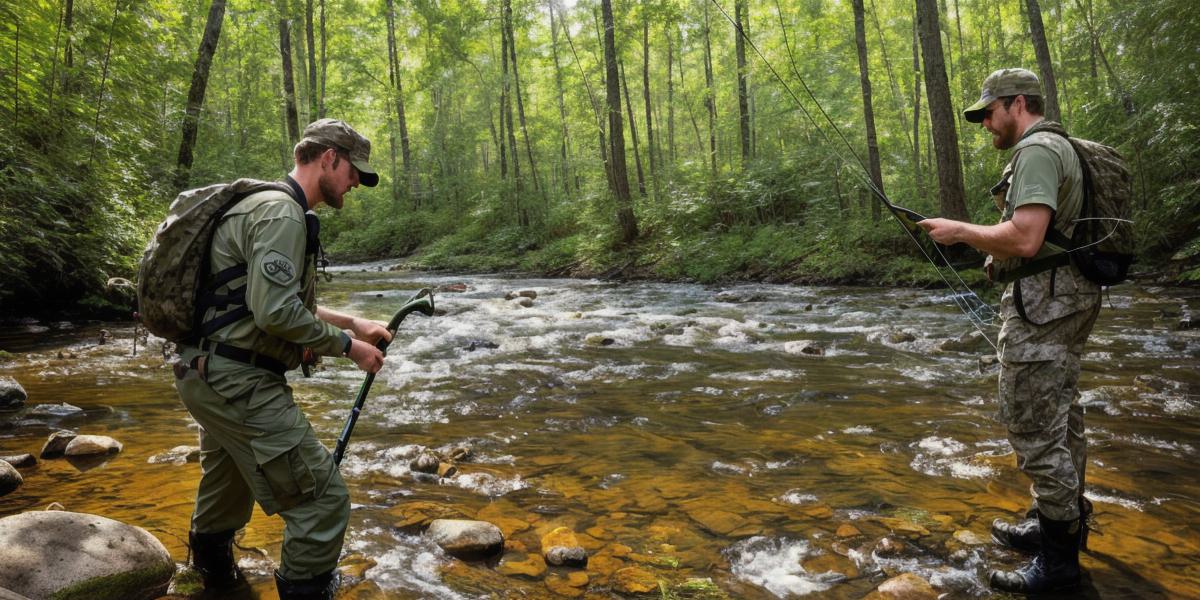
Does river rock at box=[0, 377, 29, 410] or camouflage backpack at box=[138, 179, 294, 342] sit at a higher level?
camouflage backpack at box=[138, 179, 294, 342]

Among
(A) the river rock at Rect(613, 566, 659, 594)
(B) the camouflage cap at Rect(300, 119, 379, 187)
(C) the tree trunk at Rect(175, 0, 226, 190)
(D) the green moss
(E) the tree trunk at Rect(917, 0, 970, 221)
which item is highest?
(C) the tree trunk at Rect(175, 0, 226, 190)

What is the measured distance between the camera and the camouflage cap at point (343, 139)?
293 centimetres

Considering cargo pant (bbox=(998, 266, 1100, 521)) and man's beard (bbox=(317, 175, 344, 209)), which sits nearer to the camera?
man's beard (bbox=(317, 175, 344, 209))

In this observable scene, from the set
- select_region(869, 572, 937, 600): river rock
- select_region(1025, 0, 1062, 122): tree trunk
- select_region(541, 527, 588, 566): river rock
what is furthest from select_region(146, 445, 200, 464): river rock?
select_region(1025, 0, 1062, 122): tree trunk

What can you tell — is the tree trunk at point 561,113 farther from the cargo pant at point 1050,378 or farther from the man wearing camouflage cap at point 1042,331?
the cargo pant at point 1050,378

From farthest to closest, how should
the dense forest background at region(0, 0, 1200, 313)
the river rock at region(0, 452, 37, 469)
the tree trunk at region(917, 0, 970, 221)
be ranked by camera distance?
1. the tree trunk at region(917, 0, 970, 221)
2. the dense forest background at region(0, 0, 1200, 313)
3. the river rock at region(0, 452, 37, 469)

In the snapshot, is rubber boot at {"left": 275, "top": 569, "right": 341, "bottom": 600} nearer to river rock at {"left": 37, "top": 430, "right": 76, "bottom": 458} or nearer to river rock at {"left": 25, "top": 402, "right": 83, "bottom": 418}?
river rock at {"left": 37, "top": 430, "right": 76, "bottom": 458}

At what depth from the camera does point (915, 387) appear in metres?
6.95

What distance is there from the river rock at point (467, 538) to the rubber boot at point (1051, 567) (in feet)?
8.53

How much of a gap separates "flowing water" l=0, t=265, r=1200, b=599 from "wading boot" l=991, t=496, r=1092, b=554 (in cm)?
13

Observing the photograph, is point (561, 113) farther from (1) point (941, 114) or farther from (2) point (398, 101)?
(1) point (941, 114)

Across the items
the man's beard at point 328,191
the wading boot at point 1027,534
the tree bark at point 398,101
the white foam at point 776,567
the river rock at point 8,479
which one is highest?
the tree bark at point 398,101

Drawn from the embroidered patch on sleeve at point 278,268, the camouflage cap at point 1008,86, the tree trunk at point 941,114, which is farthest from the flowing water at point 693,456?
the tree trunk at point 941,114

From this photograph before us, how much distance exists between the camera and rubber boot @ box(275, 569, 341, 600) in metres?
2.70
